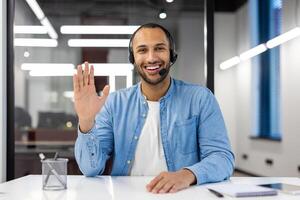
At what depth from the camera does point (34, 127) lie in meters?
3.78

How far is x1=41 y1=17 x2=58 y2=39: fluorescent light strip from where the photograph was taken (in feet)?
11.5

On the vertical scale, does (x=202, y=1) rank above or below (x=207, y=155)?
above

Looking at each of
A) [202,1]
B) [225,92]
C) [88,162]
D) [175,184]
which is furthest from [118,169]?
[225,92]

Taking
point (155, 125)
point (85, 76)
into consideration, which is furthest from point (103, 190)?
point (155, 125)

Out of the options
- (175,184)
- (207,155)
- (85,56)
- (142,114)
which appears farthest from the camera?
(85,56)

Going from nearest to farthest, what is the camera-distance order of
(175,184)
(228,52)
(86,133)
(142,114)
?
(175,184) < (86,133) < (142,114) < (228,52)

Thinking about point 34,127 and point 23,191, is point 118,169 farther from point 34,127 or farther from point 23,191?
point 34,127

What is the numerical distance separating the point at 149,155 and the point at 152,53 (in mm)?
482

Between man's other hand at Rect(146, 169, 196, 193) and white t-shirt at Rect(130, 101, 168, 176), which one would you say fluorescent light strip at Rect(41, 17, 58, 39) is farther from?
man's other hand at Rect(146, 169, 196, 193)

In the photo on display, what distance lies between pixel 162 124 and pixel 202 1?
5.12ft

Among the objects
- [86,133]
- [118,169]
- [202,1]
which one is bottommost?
[118,169]

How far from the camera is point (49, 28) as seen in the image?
355 centimetres

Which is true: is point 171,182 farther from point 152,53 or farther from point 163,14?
point 163,14

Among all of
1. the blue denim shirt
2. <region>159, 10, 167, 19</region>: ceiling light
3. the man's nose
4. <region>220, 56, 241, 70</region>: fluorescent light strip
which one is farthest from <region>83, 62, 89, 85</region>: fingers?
<region>220, 56, 241, 70</region>: fluorescent light strip
